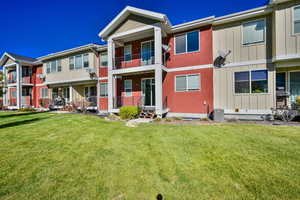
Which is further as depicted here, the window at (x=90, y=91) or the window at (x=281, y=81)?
the window at (x=90, y=91)

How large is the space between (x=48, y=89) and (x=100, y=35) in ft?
39.5

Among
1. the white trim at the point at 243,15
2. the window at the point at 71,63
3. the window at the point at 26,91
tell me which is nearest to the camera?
the white trim at the point at 243,15

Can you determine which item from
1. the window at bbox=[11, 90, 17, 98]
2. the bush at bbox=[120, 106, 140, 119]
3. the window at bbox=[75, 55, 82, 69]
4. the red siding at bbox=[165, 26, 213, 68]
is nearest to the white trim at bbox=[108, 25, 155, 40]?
the red siding at bbox=[165, 26, 213, 68]

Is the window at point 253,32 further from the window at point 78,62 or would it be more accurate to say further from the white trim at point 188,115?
the window at point 78,62

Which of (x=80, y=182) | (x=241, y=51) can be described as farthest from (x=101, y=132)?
(x=241, y=51)

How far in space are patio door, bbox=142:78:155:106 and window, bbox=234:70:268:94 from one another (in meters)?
6.12

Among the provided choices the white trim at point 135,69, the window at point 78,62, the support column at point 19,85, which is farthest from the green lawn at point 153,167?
the support column at point 19,85

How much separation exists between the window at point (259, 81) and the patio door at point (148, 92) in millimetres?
7038

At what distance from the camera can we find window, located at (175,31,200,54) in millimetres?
10240

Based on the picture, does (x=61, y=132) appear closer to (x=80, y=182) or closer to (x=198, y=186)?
(x=80, y=182)

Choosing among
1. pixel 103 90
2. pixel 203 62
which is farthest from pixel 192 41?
pixel 103 90

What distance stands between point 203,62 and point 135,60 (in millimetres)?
5731

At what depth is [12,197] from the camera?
2504mm

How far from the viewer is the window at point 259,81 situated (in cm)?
873
